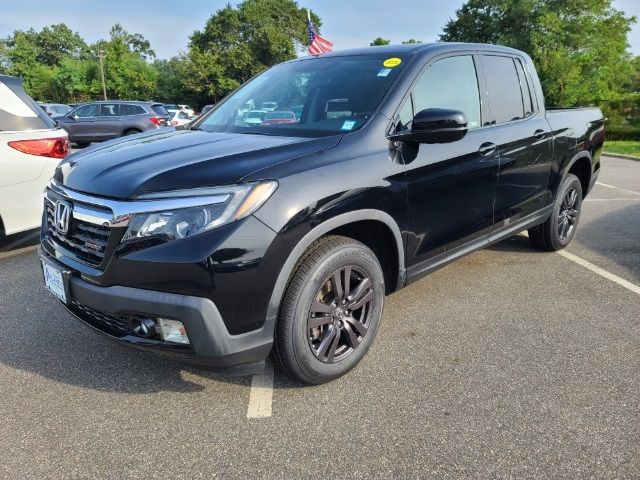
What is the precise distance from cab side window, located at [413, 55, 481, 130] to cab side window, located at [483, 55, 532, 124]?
0.70 ft

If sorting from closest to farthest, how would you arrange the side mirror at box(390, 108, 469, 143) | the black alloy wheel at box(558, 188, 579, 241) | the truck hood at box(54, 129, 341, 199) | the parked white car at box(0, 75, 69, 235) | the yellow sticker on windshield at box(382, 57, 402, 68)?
the truck hood at box(54, 129, 341, 199)
the side mirror at box(390, 108, 469, 143)
the yellow sticker on windshield at box(382, 57, 402, 68)
the parked white car at box(0, 75, 69, 235)
the black alloy wheel at box(558, 188, 579, 241)

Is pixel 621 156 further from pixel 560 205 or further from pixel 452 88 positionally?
pixel 452 88

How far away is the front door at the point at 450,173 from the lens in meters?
2.92

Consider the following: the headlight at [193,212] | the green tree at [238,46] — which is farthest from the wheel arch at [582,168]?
the green tree at [238,46]

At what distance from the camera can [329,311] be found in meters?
2.58

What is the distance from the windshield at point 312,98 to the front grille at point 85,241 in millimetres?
1139

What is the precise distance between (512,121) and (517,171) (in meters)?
0.39

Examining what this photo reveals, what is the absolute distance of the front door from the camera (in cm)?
292

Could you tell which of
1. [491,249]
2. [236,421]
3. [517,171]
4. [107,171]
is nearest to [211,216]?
[107,171]

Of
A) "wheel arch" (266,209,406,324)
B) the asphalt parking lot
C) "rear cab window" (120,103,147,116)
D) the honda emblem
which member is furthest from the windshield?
"rear cab window" (120,103,147,116)

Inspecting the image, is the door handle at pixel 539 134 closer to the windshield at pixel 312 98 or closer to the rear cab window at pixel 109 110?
the windshield at pixel 312 98

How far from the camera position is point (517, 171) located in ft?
12.4

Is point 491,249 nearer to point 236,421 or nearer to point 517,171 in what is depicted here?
point 517,171

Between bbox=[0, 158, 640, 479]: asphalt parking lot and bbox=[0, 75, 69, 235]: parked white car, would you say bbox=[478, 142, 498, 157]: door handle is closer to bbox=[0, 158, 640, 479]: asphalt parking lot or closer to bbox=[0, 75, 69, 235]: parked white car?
bbox=[0, 158, 640, 479]: asphalt parking lot
